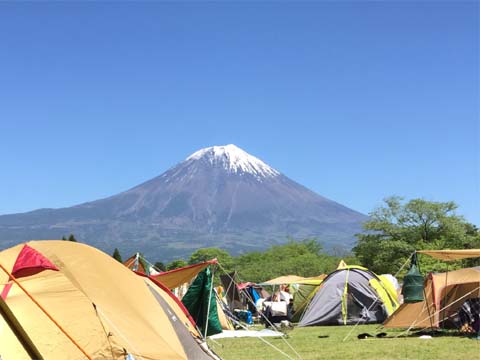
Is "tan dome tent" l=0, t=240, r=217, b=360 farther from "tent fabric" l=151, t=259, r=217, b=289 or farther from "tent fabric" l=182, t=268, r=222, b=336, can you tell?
"tent fabric" l=182, t=268, r=222, b=336

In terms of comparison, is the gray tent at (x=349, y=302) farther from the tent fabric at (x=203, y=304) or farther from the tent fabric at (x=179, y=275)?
the tent fabric at (x=179, y=275)

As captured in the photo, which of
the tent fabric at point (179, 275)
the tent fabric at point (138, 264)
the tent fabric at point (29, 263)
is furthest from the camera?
the tent fabric at point (138, 264)

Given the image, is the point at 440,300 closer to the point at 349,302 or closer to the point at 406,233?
the point at 349,302

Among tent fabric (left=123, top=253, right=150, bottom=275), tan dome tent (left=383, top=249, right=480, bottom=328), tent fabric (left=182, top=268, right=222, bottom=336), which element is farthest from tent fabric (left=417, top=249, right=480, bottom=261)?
tent fabric (left=123, top=253, right=150, bottom=275)

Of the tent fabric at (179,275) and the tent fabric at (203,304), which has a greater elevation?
the tent fabric at (179,275)

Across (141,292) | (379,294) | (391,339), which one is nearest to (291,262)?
(379,294)

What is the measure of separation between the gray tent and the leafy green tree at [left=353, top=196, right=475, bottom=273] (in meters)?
29.0

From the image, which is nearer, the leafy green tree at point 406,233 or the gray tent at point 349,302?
the gray tent at point 349,302

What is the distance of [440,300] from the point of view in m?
15.8

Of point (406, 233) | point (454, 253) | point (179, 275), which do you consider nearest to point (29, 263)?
point (179, 275)

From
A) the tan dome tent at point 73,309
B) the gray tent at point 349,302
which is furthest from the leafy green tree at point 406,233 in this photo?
the tan dome tent at point 73,309

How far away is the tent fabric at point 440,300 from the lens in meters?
15.4

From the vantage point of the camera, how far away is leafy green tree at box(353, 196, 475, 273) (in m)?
49.8

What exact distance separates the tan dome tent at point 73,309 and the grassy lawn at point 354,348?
12.1ft
